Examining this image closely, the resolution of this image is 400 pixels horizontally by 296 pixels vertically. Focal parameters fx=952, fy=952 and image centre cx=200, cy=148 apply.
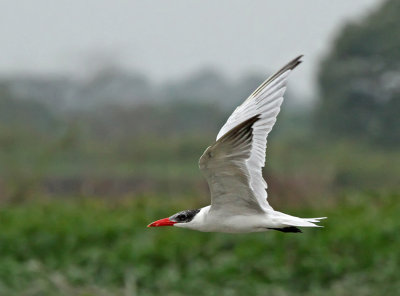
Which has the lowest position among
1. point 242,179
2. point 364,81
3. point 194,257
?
point 194,257

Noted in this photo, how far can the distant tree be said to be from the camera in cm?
2338

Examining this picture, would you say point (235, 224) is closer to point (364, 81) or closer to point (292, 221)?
point (292, 221)

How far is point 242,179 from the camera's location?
14.9 ft

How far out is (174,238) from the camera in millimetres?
11023

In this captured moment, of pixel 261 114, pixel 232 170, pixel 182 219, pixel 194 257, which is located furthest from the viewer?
pixel 194 257

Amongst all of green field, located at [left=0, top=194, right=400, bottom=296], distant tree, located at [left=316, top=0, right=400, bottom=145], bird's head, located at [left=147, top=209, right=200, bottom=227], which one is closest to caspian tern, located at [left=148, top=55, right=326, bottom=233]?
bird's head, located at [left=147, top=209, right=200, bottom=227]

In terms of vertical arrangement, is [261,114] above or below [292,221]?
above

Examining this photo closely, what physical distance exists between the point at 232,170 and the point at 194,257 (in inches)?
251

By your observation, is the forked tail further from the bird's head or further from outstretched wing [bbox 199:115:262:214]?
the bird's head

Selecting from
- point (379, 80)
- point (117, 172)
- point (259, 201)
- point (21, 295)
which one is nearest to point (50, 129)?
point (117, 172)

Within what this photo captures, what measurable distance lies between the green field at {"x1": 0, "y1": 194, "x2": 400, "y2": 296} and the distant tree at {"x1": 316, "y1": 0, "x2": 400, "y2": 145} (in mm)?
11336

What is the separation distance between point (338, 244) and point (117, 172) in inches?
329

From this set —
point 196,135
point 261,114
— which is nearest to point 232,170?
point 261,114

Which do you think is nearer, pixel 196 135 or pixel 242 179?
pixel 242 179
